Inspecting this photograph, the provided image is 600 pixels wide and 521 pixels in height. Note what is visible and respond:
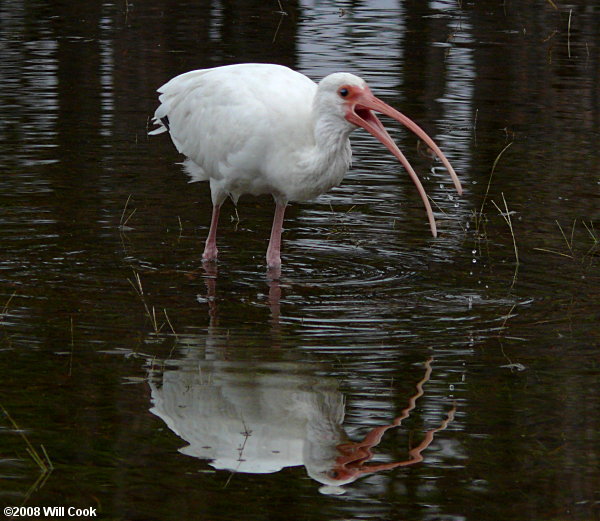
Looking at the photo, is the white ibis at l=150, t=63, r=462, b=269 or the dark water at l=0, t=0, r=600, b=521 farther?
the white ibis at l=150, t=63, r=462, b=269

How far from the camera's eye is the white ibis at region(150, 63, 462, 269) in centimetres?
818

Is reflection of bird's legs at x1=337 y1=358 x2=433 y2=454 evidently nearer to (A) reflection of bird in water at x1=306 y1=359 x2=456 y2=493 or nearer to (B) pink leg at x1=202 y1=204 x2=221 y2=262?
(A) reflection of bird in water at x1=306 y1=359 x2=456 y2=493

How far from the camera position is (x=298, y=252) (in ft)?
31.4

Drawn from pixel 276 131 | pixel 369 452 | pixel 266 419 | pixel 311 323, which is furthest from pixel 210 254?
pixel 369 452

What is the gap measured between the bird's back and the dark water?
712 millimetres

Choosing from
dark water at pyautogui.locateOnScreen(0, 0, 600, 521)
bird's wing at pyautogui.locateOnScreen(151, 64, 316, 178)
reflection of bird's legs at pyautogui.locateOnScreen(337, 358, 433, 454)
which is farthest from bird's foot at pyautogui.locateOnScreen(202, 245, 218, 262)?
reflection of bird's legs at pyautogui.locateOnScreen(337, 358, 433, 454)

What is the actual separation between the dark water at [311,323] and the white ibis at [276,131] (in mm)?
600

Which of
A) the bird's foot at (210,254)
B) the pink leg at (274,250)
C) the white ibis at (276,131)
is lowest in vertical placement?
the bird's foot at (210,254)

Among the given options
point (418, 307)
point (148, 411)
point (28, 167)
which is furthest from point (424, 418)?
point (28, 167)

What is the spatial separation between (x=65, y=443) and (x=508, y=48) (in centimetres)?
1302

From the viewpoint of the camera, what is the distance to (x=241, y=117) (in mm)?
8695

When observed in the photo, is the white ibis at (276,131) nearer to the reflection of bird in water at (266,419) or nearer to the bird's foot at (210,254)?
the bird's foot at (210,254)

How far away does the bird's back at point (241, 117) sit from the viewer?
850cm

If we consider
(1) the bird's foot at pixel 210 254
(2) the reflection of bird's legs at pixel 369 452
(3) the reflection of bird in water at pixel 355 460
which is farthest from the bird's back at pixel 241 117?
(3) the reflection of bird in water at pixel 355 460
